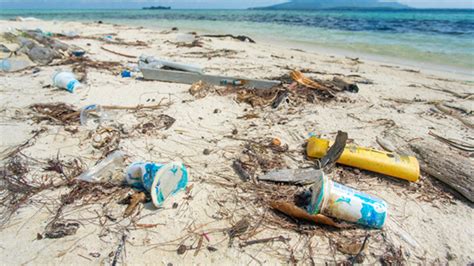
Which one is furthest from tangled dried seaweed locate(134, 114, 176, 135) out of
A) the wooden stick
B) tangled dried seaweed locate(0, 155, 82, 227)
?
the wooden stick

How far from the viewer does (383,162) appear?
2.66 m

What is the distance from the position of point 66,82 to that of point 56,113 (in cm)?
123

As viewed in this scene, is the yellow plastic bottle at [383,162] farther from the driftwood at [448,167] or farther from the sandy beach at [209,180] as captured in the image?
the driftwood at [448,167]

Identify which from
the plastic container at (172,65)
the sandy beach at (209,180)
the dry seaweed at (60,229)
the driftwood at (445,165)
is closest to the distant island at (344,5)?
the plastic container at (172,65)

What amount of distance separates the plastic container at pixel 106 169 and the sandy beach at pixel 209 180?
11cm

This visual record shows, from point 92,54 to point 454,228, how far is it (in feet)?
28.5

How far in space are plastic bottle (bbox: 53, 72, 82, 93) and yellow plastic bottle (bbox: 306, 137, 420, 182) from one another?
15.0 ft

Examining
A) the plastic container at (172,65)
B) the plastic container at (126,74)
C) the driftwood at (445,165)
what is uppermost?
the plastic container at (172,65)

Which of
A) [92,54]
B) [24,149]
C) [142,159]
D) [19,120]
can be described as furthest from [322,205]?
[92,54]

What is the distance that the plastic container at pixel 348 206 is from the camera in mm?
2014

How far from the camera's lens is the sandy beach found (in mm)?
→ 1899

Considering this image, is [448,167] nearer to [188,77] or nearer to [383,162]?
[383,162]

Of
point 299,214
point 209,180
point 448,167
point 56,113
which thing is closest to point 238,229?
point 299,214

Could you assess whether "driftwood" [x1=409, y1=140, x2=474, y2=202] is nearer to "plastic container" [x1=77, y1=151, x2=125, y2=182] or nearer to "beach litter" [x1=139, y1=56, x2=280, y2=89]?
"beach litter" [x1=139, y1=56, x2=280, y2=89]
